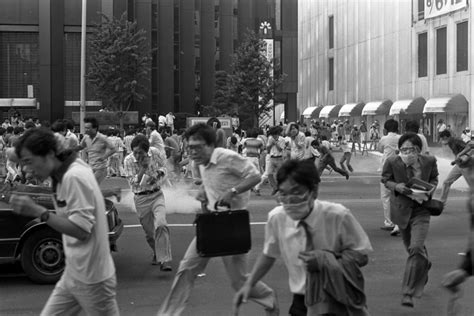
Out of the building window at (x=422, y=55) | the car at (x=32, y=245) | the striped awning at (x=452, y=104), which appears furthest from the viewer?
the building window at (x=422, y=55)

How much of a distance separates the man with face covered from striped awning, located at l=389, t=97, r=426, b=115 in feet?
129

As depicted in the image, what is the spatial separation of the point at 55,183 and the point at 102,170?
7.72 metres

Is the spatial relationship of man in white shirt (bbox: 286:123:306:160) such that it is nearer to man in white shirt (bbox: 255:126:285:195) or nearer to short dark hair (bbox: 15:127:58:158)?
man in white shirt (bbox: 255:126:285:195)

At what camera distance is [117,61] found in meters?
38.3

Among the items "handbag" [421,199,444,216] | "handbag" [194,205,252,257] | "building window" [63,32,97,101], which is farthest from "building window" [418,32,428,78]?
"handbag" [194,205,252,257]

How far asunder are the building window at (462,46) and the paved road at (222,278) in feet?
88.4

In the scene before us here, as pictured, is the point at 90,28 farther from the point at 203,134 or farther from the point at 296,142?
the point at 203,134

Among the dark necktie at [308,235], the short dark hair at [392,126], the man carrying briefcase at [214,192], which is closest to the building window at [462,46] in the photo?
the short dark hair at [392,126]

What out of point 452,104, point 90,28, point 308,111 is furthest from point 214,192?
point 308,111

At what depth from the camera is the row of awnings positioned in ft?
124

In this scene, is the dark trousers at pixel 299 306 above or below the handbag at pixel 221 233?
below

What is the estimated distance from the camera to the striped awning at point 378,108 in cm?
4681

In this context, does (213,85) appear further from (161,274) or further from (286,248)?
(286,248)

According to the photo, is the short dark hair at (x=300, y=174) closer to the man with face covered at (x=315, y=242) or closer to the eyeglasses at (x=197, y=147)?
the man with face covered at (x=315, y=242)
